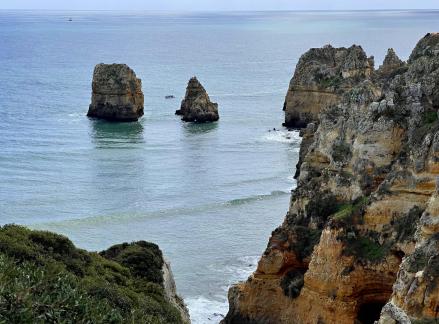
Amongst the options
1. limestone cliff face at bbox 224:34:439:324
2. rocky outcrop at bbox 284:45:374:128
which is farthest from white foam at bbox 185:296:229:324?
rocky outcrop at bbox 284:45:374:128

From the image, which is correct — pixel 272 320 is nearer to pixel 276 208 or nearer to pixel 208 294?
pixel 208 294

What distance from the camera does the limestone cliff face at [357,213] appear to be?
29.7 meters

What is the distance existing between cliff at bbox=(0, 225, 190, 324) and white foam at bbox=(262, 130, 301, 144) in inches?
2238

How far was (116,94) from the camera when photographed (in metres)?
103

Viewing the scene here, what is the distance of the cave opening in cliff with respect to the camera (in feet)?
100

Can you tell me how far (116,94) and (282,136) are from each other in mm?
24205

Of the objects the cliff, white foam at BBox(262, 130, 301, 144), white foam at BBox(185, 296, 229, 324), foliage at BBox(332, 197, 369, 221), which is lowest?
white foam at BBox(185, 296, 229, 324)

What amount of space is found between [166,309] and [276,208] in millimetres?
32967

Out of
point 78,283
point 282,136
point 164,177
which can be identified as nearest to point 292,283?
point 78,283

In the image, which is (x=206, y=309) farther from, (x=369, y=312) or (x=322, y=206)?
(x=369, y=312)

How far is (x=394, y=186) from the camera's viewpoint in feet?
99.5

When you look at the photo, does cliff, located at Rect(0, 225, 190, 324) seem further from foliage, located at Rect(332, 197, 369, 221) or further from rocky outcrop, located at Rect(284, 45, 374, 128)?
rocky outcrop, located at Rect(284, 45, 374, 128)

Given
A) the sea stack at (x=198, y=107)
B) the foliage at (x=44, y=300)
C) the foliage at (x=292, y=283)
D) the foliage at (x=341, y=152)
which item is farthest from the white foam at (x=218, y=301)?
the sea stack at (x=198, y=107)

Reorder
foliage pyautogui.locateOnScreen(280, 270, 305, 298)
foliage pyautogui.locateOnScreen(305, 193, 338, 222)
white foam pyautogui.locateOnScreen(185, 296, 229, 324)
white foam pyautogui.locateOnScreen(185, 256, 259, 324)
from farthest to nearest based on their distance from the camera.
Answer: white foam pyautogui.locateOnScreen(185, 256, 259, 324) < white foam pyautogui.locateOnScreen(185, 296, 229, 324) < foliage pyautogui.locateOnScreen(305, 193, 338, 222) < foliage pyautogui.locateOnScreen(280, 270, 305, 298)
